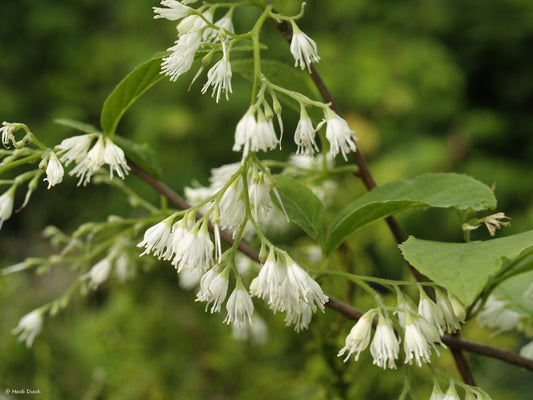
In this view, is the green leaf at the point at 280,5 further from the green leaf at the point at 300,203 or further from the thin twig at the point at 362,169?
the green leaf at the point at 300,203

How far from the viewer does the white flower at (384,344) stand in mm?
468

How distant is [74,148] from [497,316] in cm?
51

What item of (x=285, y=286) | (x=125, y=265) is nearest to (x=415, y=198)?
(x=285, y=286)

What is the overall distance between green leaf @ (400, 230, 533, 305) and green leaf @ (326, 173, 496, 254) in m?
0.05

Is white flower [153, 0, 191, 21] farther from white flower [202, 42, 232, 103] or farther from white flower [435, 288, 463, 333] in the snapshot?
white flower [435, 288, 463, 333]

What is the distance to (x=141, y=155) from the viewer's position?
0.66m

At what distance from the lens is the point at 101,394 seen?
1.24 metres

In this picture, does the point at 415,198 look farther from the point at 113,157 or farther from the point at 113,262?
the point at 113,262

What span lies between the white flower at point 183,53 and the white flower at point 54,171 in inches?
5.5

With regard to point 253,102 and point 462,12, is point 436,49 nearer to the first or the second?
point 462,12

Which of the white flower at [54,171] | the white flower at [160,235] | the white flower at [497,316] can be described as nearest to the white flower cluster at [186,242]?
the white flower at [160,235]

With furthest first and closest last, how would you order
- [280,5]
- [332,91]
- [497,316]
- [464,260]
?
1. [332,91]
2. [497,316]
3. [280,5]
4. [464,260]

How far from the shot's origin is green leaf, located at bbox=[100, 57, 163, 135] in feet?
1.84

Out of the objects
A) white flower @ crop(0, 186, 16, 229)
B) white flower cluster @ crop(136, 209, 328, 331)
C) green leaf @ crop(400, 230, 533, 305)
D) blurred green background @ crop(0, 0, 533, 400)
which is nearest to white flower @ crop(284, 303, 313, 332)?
white flower cluster @ crop(136, 209, 328, 331)
